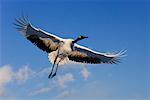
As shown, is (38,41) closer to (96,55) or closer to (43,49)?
(43,49)

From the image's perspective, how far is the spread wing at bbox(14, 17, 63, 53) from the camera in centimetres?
1633

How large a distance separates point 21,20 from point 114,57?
83.8 inches

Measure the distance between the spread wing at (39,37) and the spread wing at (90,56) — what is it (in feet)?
1.43

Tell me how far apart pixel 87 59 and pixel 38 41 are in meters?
1.12

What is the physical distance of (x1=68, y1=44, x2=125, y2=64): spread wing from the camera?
666 inches

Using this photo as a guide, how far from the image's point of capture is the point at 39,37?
16.6m

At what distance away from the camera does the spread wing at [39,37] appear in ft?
53.6

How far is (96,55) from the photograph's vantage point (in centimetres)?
1714

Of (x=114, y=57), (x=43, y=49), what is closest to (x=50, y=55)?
(x=43, y=49)

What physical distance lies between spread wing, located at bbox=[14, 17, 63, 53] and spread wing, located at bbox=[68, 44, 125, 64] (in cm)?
43

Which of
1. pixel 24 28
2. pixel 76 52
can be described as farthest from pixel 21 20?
pixel 76 52

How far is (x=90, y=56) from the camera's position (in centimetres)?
1711

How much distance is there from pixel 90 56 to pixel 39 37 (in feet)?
3.84

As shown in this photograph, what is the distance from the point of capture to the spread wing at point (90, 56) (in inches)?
666
